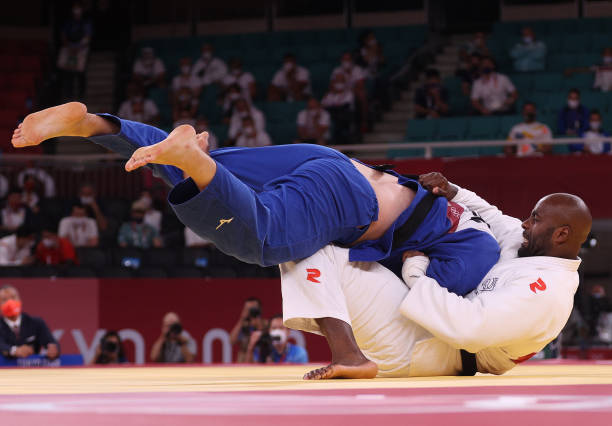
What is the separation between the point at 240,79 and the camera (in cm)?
1141

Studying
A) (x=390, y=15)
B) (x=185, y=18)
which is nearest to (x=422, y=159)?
(x=390, y=15)

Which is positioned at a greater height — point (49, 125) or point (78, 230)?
point (49, 125)

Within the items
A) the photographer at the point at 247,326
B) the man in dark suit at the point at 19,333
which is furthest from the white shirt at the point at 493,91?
the man in dark suit at the point at 19,333

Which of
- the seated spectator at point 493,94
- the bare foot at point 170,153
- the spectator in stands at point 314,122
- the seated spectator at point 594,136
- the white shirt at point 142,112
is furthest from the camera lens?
the white shirt at point 142,112

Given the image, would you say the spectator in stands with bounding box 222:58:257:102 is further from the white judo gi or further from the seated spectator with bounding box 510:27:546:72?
the white judo gi

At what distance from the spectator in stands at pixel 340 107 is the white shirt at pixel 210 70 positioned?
5.35ft

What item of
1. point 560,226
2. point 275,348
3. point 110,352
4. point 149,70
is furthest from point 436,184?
point 149,70

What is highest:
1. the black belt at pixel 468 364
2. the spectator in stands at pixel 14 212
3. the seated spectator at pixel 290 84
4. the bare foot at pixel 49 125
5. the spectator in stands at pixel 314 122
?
the seated spectator at pixel 290 84

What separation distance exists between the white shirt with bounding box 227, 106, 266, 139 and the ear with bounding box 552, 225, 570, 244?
7555mm

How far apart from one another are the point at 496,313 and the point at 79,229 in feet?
22.2

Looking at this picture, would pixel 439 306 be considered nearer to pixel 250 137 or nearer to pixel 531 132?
pixel 531 132

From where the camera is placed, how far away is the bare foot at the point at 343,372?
2557 mm

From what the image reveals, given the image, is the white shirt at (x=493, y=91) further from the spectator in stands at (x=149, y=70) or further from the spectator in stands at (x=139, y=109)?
the spectator in stands at (x=149, y=70)

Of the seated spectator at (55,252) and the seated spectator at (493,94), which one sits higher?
the seated spectator at (493,94)
